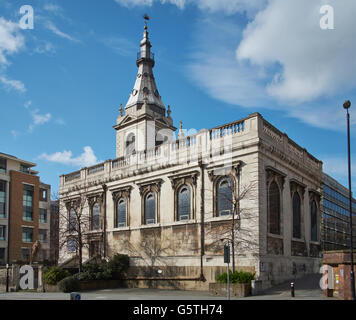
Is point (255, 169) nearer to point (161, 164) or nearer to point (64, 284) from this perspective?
Result: point (161, 164)

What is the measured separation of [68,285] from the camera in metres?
30.7

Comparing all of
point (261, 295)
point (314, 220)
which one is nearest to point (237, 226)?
point (261, 295)

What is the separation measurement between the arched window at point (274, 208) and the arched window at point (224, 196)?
2.77 meters

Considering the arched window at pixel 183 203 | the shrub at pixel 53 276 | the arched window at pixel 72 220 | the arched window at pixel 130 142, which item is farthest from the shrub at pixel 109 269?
the arched window at pixel 130 142

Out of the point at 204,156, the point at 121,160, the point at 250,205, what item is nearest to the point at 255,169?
the point at 250,205

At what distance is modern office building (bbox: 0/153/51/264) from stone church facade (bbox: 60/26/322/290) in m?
30.2

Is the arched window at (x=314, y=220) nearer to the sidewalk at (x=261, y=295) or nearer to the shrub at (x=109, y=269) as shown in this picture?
the sidewalk at (x=261, y=295)

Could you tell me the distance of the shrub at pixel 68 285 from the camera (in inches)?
1209

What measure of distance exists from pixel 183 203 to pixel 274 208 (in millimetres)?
6973

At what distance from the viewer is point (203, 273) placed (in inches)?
1182

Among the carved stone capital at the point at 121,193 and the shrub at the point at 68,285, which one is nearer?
the shrub at the point at 68,285

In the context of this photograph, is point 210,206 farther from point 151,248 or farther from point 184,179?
point 151,248

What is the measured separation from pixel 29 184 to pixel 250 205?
172ft

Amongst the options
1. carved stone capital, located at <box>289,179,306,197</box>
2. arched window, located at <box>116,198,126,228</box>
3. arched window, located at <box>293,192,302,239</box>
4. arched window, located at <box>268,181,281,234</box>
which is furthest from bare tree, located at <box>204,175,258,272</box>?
arched window, located at <box>116,198,126,228</box>
